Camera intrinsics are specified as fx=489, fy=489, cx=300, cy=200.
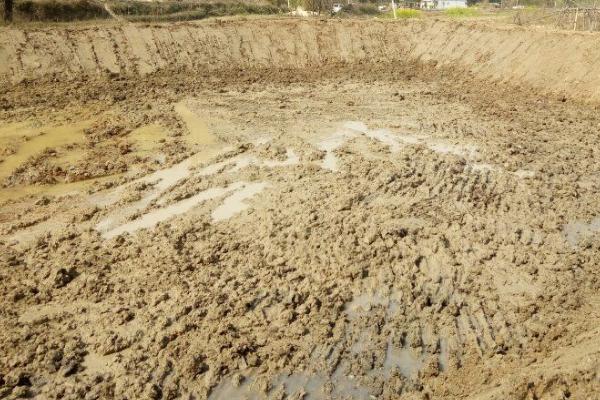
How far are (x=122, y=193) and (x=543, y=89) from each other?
12642mm

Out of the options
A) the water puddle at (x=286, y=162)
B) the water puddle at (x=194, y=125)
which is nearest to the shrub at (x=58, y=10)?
the water puddle at (x=194, y=125)

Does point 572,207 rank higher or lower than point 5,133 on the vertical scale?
lower

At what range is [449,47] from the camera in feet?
64.2

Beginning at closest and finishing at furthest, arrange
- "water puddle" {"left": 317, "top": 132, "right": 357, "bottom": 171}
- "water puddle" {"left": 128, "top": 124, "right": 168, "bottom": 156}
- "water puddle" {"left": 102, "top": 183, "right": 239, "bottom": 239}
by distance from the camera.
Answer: "water puddle" {"left": 102, "top": 183, "right": 239, "bottom": 239}, "water puddle" {"left": 317, "top": 132, "right": 357, "bottom": 171}, "water puddle" {"left": 128, "top": 124, "right": 168, "bottom": 156}

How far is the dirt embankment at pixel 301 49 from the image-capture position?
15531 millimetres

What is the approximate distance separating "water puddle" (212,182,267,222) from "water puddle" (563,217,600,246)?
537cm

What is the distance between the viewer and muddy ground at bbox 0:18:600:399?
17.7 ft

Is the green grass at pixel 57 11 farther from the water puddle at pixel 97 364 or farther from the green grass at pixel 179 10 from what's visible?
the water puddle at pixel 97 364

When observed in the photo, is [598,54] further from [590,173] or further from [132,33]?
[132,33]

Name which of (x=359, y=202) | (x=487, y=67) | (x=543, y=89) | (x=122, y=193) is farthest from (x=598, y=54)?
(x=122, y=193)

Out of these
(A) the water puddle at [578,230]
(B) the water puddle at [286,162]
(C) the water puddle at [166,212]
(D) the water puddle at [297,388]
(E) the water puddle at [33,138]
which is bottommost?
(A) the water puddle at [578,230]

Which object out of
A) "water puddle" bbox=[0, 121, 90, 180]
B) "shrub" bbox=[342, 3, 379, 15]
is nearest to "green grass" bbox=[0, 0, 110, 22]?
"water puddle" bbox=[0, 121, 90, 180]

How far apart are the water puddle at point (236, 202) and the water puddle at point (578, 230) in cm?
537

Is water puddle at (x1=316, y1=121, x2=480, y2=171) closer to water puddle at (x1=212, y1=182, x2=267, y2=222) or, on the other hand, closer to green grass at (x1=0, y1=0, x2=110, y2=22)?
water puddle at (x1=212, y1=182, x2=267, y2=222)
